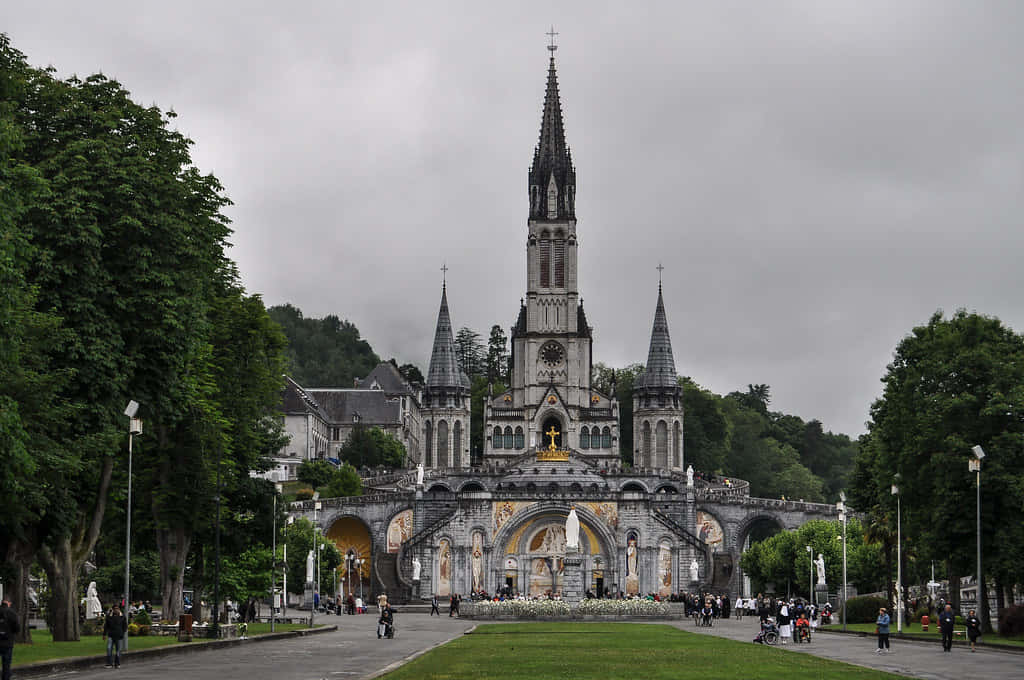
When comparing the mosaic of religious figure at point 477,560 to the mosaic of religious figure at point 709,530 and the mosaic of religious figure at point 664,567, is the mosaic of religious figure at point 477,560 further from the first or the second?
the mosaic of religious figure at point 709,530

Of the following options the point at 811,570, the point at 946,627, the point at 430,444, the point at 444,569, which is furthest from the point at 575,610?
the point at 430,444

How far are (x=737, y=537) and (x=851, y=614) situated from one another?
48.9 metres

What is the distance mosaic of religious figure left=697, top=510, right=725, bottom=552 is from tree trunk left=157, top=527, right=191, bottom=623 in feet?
233

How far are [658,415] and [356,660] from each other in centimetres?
11056

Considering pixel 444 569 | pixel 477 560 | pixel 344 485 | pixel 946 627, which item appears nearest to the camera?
pixel 946 627

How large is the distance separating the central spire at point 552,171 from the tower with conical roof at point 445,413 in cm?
1820

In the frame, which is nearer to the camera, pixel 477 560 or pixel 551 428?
pixel 477 560

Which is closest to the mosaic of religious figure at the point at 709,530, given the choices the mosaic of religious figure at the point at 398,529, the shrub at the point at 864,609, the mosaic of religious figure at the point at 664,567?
the mosaic of religious figure at the point at 664,567

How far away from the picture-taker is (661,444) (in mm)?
144625

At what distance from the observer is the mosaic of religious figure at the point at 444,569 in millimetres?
107375

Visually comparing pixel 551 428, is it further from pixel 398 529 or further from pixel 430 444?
pixel 398 529

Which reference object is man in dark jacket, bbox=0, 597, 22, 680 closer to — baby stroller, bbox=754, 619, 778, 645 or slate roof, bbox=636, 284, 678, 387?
baby stroller, bbox=754, 619, 778, 645

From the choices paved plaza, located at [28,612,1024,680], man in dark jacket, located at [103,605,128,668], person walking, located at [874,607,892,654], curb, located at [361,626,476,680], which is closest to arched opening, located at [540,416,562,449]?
paved plaza, located at [28,612,1024,680]

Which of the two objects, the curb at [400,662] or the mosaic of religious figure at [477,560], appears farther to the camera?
the mosaic of religious figure at [477,560]
